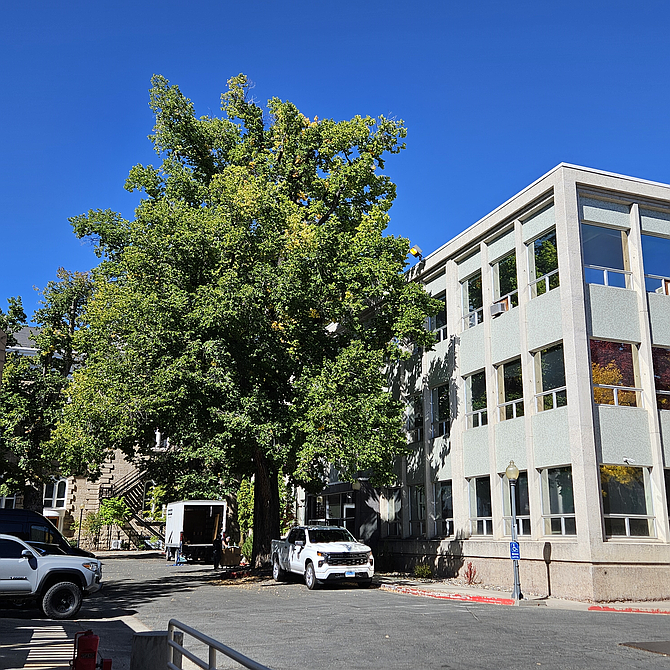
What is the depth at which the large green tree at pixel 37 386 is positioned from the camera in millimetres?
33562

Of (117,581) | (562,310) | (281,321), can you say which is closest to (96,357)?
(281,321)

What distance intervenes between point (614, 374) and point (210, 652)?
18628 millimetres

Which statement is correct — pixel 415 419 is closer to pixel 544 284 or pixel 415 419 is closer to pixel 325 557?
pixel 325 557

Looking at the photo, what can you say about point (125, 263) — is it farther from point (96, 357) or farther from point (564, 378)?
point (564, 378)

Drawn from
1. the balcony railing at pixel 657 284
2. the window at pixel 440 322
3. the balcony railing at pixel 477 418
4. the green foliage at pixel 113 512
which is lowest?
the green foliage at pixel 113 512

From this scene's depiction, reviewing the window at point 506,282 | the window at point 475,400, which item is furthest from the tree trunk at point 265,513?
the window at point 506,282

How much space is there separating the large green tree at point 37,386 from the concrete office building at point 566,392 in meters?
17.2

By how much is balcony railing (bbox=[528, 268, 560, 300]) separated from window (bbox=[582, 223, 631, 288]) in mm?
917

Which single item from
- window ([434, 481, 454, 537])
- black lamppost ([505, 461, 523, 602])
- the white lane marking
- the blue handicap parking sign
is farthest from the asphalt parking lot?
window ([434, 481, 454, 537])

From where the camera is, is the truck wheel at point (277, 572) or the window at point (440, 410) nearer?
the truck wheel at point (277, 572)

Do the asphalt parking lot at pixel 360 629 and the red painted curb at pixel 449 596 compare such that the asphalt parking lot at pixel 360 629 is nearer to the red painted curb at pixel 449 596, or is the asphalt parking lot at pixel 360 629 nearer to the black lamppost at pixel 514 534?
the red painted curb at pixel 449 596

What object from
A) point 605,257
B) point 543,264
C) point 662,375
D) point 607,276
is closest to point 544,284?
point 543,264

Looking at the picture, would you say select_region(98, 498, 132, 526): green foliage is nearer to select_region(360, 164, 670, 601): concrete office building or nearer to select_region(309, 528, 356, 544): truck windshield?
select_region(360, 164, 670, 601): concrete office building

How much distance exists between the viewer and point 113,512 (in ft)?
170
